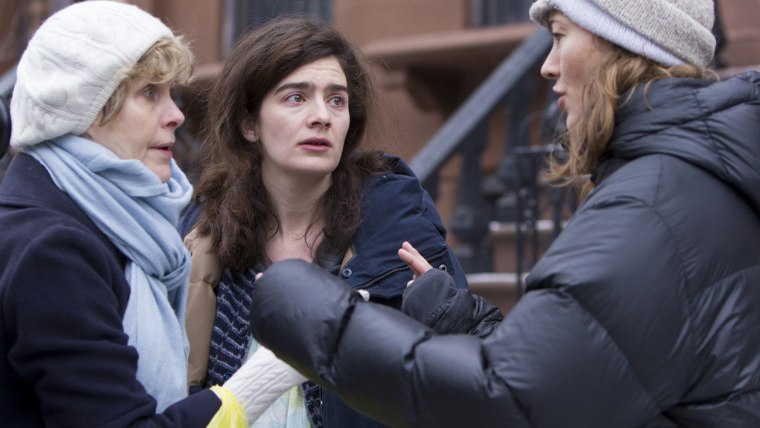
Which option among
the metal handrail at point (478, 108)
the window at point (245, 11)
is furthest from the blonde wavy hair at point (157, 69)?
the window at point (245, 11)

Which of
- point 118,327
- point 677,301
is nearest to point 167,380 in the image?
point 118,327

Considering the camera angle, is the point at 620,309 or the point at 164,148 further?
the point at 164,148

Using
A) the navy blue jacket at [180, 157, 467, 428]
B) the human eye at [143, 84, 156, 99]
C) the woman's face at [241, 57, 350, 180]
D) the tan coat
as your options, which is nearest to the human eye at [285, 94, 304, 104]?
the woman's face at [241, 57, 350, 180]

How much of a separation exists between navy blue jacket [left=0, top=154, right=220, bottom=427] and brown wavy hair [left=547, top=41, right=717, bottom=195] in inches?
40.2

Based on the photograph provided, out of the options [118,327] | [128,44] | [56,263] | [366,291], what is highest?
[128,44]

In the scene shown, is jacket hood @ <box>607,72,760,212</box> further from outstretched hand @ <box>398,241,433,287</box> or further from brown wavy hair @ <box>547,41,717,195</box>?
outstretched hand @ <box>398,241,433,287</box>

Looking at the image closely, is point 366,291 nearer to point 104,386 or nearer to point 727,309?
point 104,386

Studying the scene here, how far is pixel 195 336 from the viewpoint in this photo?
320cm

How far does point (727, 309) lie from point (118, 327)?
4.11 ft

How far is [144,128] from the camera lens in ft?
8.73

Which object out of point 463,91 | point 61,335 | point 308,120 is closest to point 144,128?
point 61,335

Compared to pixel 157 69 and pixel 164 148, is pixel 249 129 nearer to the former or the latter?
pixel 164 148

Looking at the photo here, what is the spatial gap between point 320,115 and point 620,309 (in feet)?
4.83

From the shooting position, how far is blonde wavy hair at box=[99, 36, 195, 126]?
260cm
